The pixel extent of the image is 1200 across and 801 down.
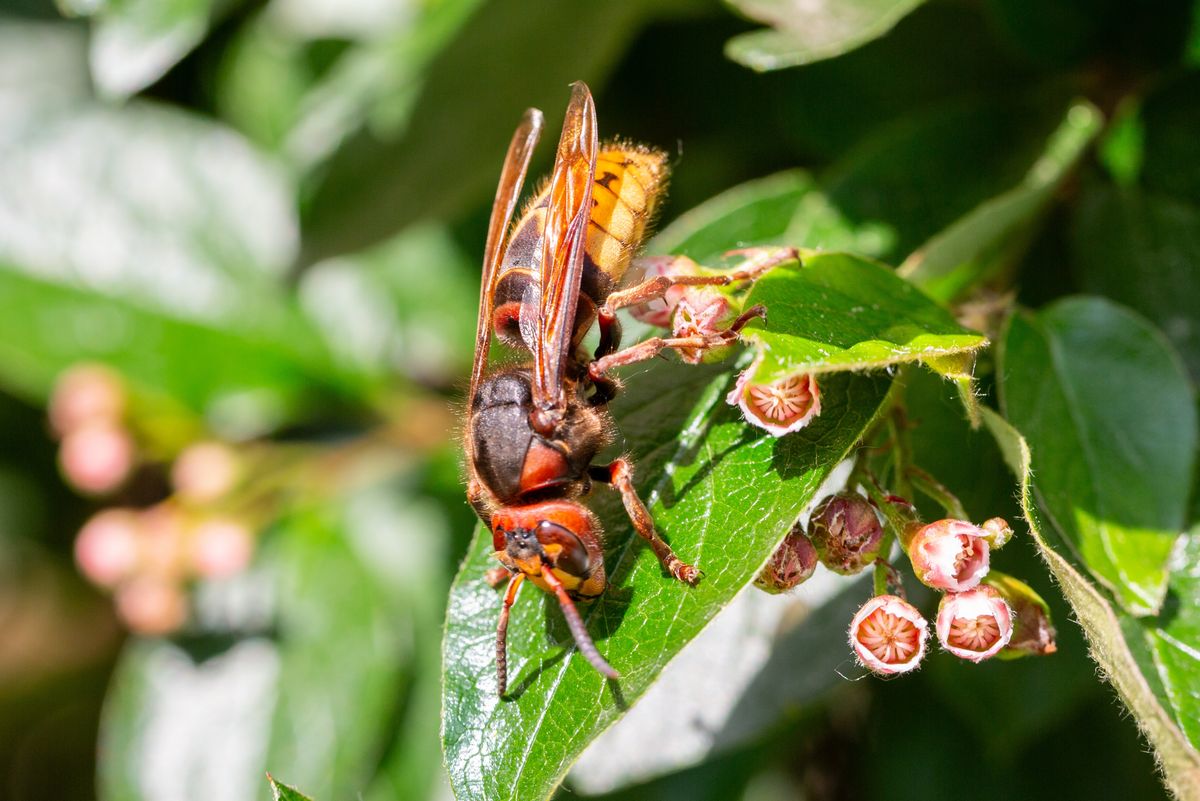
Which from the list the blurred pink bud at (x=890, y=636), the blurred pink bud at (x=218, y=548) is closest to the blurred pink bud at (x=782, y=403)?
the blurred pink bud at (x=890, y=636)

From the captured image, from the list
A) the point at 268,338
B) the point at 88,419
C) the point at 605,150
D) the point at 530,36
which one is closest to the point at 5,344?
the point at 88,419

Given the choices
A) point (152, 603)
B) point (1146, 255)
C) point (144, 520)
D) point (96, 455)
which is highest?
point (1146, 255)

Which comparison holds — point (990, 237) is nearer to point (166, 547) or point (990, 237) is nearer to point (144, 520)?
point (166, 547)

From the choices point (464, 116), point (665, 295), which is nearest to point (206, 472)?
point (464, 116)

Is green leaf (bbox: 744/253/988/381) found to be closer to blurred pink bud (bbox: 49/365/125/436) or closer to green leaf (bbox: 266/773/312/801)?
green leaf (bbox: 266/773/312/801)

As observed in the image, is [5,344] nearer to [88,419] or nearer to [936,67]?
[88,419]

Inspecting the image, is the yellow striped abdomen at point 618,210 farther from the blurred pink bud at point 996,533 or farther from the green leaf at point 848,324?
the blurred pink bud at point 996,533

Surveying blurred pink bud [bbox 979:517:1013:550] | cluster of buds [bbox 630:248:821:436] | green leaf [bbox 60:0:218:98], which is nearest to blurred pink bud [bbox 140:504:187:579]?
green leaf [bbox 60:0:218:98]
